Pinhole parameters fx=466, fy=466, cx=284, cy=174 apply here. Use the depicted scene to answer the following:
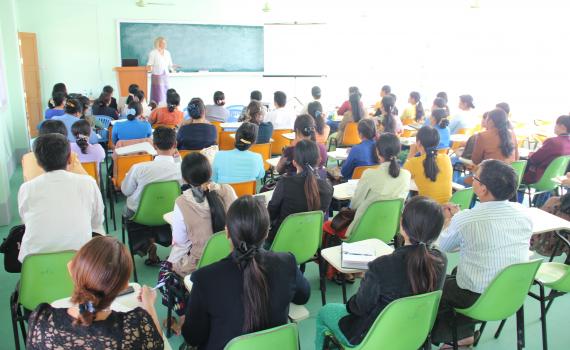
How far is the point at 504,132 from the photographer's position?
16.6 ft

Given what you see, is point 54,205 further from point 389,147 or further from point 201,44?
point 201,44

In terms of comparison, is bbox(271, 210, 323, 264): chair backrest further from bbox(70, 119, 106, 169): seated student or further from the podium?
the podium

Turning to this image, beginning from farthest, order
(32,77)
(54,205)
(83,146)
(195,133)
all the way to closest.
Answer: (32,77), (195,133), (83,146), (54,205)

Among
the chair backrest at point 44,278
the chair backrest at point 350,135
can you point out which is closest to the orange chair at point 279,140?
the chair backrest at point 350,135

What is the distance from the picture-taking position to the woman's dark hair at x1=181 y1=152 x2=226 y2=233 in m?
2.81

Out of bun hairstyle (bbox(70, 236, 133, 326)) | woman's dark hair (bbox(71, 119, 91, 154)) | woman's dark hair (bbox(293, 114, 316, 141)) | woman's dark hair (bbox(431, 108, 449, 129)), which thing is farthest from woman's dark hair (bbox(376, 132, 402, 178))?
woman's dark hair (bbox(71, 119, 91, 154))

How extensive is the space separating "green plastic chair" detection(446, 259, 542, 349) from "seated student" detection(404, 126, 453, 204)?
1483 millimetres

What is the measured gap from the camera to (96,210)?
119 inches

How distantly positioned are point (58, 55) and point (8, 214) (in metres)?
6.05

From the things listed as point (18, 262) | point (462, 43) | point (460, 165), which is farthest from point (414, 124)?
point (18, 262)

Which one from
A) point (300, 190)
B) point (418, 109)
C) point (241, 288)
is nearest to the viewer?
point (241, 288)

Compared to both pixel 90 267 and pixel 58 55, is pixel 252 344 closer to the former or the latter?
pixel 90 267

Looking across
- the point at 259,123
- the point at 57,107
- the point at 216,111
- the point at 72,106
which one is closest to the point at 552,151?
the point at 259,123

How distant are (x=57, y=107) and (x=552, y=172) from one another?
6168 mm
